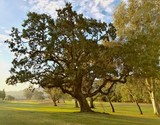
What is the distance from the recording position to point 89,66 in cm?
2823

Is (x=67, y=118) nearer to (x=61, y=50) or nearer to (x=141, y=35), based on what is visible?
(x=61, y=50)

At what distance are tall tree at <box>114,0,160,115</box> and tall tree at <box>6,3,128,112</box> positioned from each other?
2083 millimetres

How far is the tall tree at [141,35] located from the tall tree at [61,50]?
208cm

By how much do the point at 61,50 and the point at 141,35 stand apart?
384 inches

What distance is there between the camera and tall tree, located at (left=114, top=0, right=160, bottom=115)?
28.5m

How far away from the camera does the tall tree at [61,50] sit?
27.5 m

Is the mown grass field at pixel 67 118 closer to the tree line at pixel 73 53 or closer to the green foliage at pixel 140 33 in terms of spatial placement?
the tree line at pixel 73 53

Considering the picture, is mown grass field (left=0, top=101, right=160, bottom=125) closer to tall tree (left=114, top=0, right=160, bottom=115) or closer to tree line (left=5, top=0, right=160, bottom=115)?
tree line (left=5, top=0, right=160, bottom=115)

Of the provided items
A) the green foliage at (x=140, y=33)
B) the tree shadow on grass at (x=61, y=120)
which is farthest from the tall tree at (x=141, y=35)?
the tree shadow on grass at (x=61, y=120)

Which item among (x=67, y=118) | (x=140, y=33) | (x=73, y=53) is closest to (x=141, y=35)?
(x=140, y=33)

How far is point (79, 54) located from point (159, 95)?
1560cm

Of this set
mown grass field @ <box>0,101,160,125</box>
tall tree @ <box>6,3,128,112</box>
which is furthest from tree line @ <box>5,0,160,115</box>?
mown grass field @ <box>0,101,160,125</box>

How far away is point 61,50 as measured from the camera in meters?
28.6

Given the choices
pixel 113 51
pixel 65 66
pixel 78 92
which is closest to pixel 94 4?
pixel 113 51
